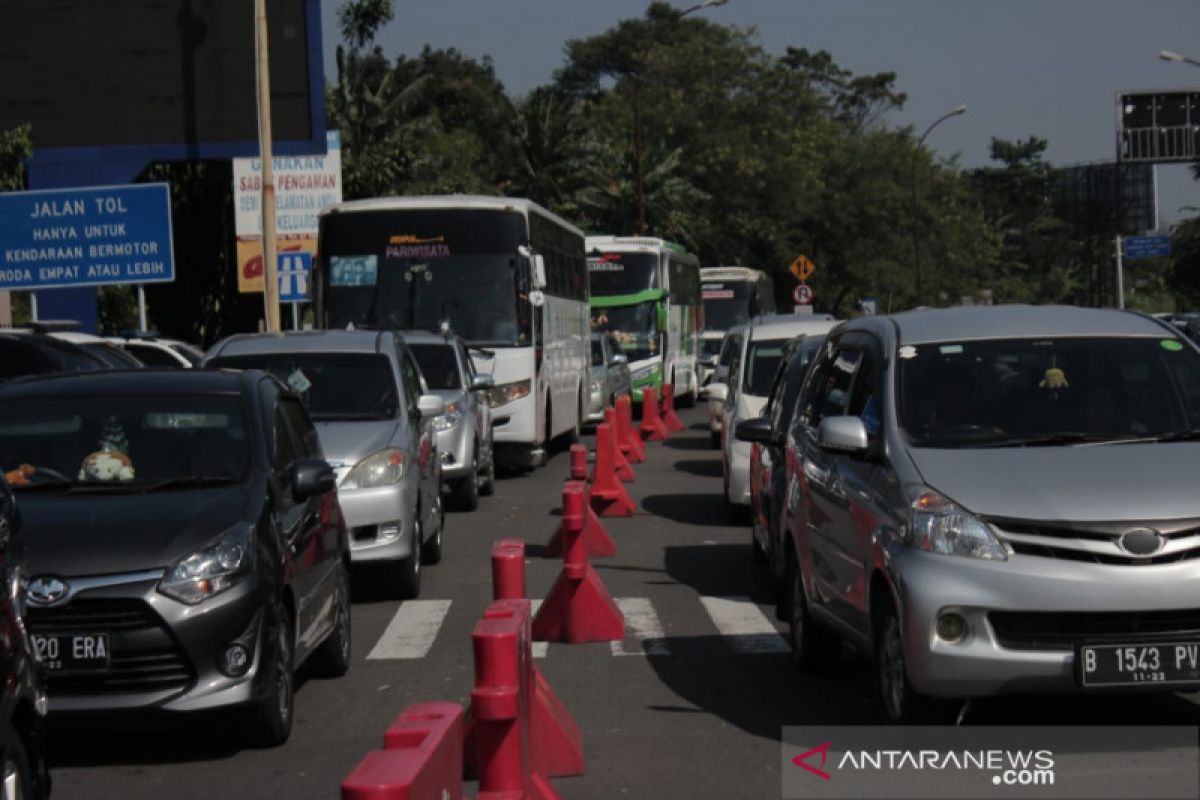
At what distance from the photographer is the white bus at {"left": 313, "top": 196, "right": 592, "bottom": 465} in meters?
23.5

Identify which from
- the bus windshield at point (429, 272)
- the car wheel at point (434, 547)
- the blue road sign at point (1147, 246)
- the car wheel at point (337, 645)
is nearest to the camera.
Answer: the car wheel at point (337, 645)

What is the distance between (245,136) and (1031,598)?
92.6ft

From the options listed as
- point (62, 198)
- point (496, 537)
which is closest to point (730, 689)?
point (496, 537)

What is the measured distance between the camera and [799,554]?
9.45 m

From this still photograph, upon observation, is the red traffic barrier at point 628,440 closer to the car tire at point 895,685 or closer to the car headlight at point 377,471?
the car headlight at point 377,471

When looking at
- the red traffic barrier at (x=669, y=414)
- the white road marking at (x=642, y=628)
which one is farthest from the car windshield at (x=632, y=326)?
the white road marking at (x=642, y=628)

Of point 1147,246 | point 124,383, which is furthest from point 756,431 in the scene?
point 1147,246

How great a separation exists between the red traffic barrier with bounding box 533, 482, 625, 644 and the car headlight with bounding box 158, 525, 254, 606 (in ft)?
10.6

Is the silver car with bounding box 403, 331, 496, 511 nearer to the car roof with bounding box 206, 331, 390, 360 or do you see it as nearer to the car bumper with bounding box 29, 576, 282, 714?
the car roof with bounding box 206, 331, 390, 360

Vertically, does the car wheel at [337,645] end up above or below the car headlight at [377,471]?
below

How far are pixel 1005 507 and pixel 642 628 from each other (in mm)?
4401

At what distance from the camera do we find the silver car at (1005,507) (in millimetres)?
6926

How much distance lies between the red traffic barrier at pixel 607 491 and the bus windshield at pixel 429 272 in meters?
5.41

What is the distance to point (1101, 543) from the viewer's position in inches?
275
